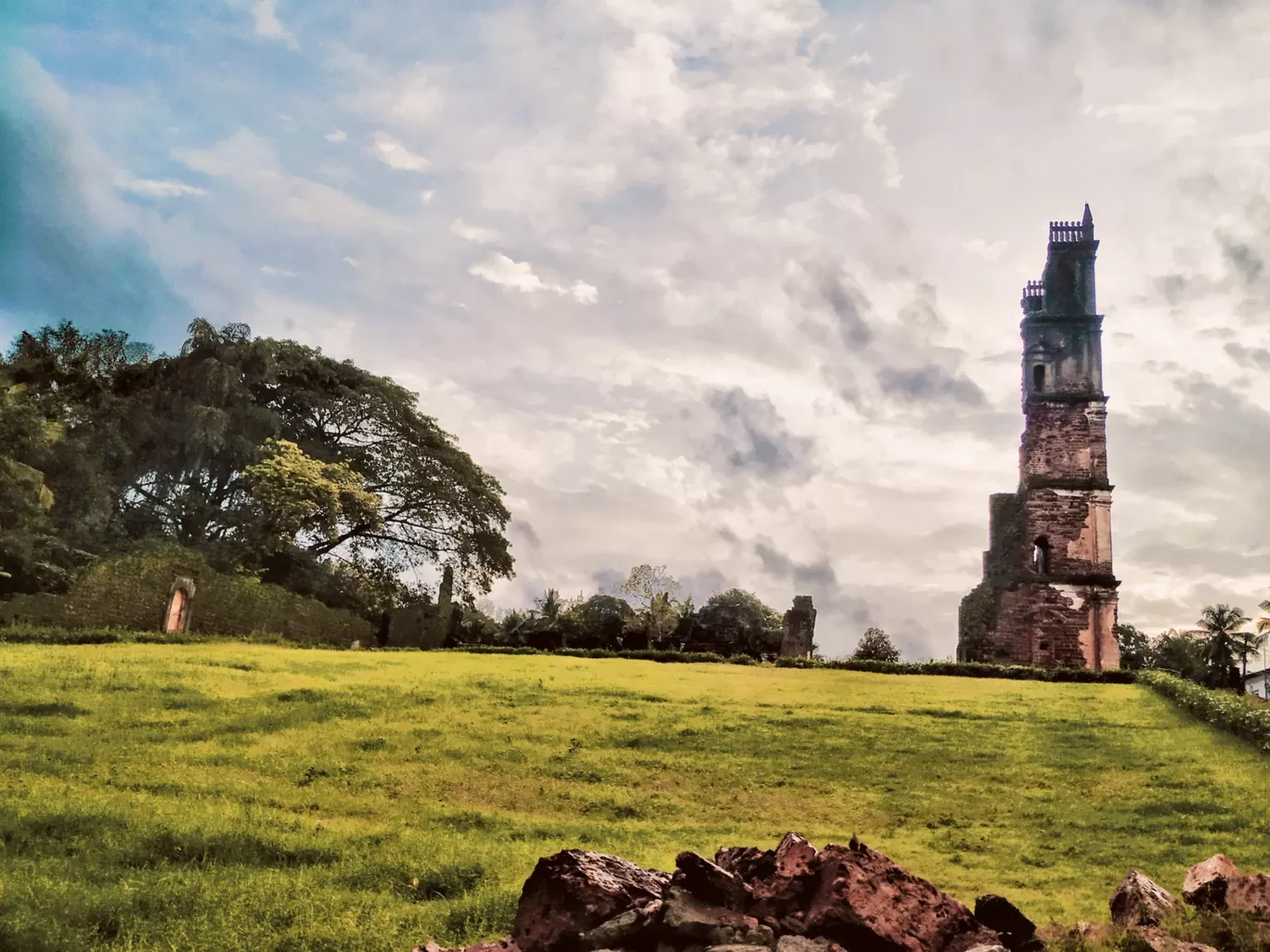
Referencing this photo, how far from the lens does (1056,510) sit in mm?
33562

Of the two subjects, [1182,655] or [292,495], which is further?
[1182,655]

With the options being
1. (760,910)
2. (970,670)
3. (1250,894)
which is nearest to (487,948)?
(760,910)

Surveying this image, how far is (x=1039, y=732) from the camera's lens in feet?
57.0

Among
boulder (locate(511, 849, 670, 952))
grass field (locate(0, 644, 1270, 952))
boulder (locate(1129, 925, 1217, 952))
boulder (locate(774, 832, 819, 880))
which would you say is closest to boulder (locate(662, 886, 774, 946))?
boulder (locate(511, 849, 670, 952))

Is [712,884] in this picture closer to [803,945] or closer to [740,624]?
[803,945]

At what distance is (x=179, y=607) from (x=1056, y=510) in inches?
1078

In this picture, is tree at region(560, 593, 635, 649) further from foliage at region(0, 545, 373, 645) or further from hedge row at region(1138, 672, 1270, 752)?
hedge row at region(1138, 672, 1270, 752)

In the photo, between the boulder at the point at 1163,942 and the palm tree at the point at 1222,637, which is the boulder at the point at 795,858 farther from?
the palm tree at the point at 1222,637

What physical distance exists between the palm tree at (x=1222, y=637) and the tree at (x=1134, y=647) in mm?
3856

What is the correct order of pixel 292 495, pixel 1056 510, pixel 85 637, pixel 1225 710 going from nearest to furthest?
pixel 1225 710
pixel 85 637
pixel 292 495
pixel 1056 510

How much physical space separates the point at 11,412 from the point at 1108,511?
108 ft

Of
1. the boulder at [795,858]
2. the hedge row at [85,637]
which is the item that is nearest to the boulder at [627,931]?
the boulder at [795,858]

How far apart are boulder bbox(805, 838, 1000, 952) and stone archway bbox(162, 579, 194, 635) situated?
2487cm

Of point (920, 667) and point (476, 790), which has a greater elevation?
point (920, 667)
